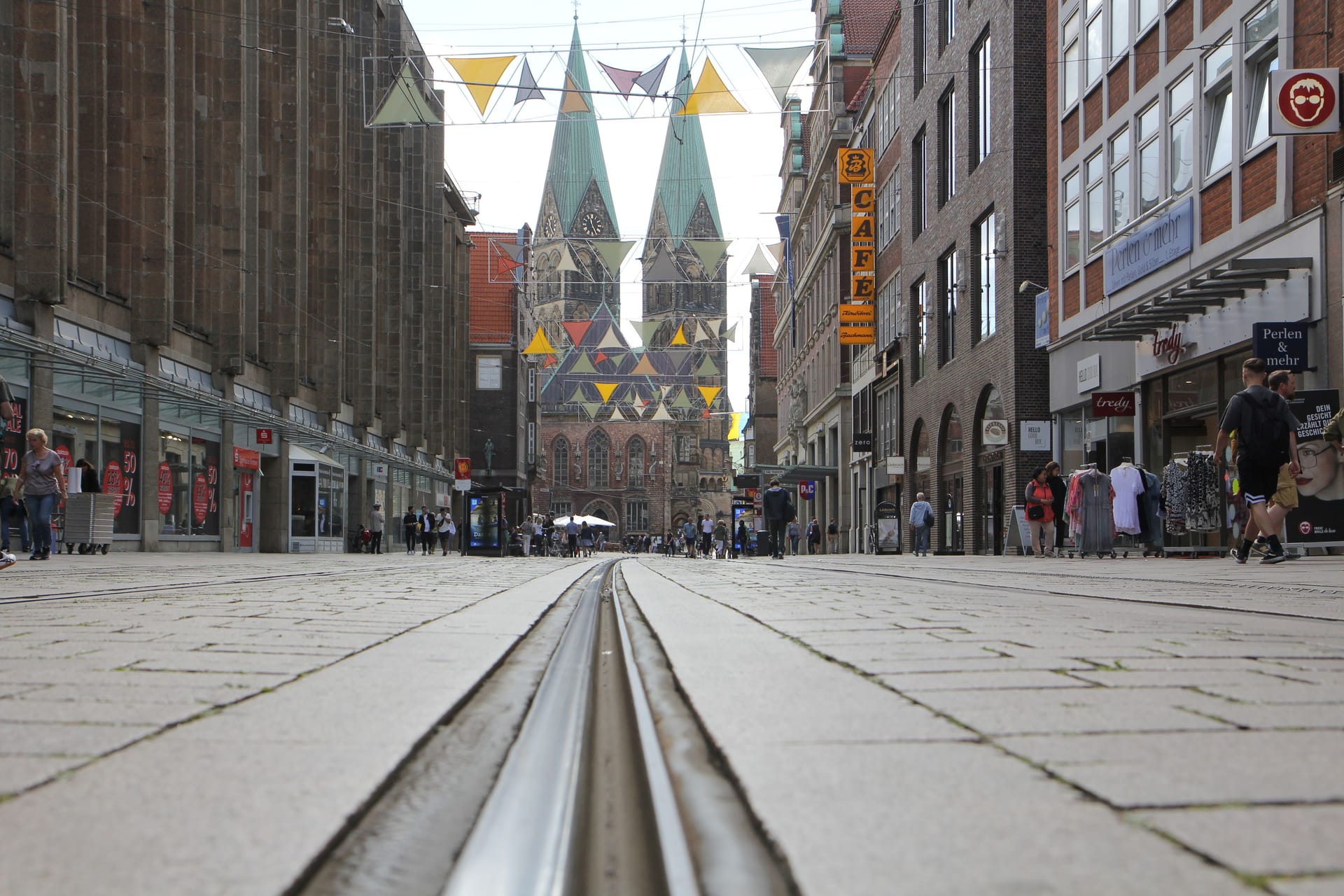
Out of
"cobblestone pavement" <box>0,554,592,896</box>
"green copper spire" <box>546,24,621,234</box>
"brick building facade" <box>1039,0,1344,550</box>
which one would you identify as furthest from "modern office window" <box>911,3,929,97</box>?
"green copper spire" <box>546,24,621,234</box>

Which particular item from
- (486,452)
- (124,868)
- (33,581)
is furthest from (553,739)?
(486,452)

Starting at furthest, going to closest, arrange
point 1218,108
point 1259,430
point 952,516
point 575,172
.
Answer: point 575,172
point 952,516
point 1218,108
point 1259,430

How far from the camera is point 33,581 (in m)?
9.56

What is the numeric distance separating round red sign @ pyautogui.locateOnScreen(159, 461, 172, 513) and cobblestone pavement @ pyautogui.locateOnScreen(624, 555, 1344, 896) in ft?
72.4

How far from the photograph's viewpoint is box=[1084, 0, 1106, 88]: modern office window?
21438mm

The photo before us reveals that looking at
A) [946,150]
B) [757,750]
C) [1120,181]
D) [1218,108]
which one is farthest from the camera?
[946,150]

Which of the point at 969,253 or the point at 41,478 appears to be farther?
the point at 969,253

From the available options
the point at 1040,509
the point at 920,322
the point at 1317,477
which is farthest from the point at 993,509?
the point at 1317,477

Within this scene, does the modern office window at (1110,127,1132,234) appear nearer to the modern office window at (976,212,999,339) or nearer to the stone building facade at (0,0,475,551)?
the modern office window at (976,212,999,339)

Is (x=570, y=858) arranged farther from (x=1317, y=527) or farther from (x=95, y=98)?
(x=95, y=98)

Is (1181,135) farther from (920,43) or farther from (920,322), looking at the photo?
(920,43)

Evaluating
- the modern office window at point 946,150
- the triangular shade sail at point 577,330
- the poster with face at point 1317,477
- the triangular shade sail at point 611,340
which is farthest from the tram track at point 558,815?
the triangular shade sail at point 577,330

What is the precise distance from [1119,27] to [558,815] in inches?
840

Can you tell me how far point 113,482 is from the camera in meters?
23.7
